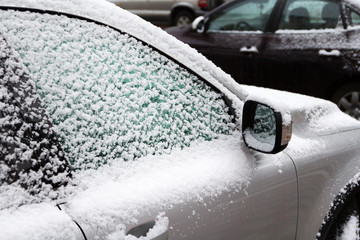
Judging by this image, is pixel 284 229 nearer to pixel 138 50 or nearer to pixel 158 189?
pixel 158 189

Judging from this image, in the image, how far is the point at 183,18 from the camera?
12.5m

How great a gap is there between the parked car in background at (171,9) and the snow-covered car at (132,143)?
426 inches

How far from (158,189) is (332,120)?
1269 millimetres

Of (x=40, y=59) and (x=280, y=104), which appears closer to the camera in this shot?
(x=40, y=59)

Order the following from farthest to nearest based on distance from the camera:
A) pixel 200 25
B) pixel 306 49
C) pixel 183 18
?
pixel 183 18 < pixel 200 25 < pixel 306 49

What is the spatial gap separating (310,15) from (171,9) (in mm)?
7849

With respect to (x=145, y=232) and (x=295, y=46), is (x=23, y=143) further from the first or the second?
(x=295, y=46)

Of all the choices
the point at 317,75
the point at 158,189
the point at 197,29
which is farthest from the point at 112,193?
the point at 197,29

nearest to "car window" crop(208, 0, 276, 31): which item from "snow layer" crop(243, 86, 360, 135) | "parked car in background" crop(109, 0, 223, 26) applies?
"snow layer" crop(243, 86, 360, 135)

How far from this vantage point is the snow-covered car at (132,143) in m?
1.17

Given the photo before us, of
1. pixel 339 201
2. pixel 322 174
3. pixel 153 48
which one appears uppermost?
pixel 153 48

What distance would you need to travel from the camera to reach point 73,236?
1119 mm

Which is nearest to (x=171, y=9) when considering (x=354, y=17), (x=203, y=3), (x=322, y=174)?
(x=203, y=3)

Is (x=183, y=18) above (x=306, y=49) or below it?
above
